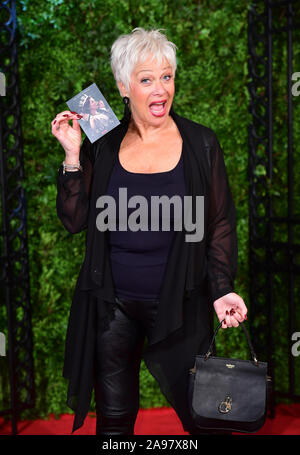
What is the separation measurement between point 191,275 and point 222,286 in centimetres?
14

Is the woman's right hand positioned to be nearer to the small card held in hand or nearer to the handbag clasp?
the small card held in hand

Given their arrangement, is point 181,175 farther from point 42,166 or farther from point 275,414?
point 275,414

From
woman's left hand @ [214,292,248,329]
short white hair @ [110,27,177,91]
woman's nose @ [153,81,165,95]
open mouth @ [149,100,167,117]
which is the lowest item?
woman's left hand @ [214,292,248,329]

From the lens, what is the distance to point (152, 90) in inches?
82.2

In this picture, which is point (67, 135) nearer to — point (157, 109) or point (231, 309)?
point (157, 109)

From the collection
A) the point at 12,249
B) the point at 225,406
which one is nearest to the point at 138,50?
the point at 225,406

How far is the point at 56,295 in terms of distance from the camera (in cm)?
365

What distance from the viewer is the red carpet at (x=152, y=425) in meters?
3.57

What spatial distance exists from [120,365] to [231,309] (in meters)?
0.52

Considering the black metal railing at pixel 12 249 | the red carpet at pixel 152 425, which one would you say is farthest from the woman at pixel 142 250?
the red carpet at pixel 152 425

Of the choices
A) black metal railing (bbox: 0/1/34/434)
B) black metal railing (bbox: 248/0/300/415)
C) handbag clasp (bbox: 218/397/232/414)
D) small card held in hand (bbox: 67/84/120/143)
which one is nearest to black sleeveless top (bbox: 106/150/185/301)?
small card held in hand (bbox: 67/84/120/143)

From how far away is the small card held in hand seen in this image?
2.23m

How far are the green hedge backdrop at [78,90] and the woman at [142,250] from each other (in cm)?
136

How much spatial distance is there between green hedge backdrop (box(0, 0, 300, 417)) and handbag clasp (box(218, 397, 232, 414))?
1757 millimetres
